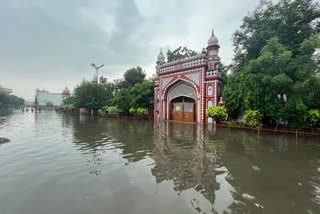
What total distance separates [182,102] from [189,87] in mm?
1922

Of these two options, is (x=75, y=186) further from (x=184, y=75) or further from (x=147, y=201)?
(x=184, y=75)

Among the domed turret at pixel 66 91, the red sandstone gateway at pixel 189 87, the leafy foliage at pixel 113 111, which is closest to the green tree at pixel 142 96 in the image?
the red sandstone gateway at pixel 189 87

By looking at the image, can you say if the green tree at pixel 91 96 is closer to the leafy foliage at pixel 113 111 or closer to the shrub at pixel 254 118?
the leafy foliage at pixel 113 111

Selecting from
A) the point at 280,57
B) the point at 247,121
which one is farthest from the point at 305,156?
the point at 280,57

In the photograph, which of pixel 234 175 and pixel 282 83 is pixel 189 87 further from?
pixel 234 175

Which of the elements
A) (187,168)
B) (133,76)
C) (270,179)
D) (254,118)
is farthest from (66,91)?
(270,179)

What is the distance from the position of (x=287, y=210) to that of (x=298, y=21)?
15.4m

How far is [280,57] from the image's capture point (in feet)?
29.5

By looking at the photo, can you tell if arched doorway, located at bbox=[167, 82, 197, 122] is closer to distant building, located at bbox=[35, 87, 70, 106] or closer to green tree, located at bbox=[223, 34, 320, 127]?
green tree, located at bbox=[223, 34, 320, 127]

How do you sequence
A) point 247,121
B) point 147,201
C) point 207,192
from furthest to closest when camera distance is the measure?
Result: point 247,121 → point 207,192 → point 147,201

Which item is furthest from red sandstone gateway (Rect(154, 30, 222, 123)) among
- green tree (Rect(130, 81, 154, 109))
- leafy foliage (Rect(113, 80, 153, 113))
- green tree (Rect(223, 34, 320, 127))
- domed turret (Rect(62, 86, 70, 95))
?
domed turret (Rect(62, 86, 70, 95))

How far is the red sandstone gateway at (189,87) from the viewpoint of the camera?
15.1 metres

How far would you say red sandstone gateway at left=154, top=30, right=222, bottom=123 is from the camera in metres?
15.1

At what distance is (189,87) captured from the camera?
17.2 meters
